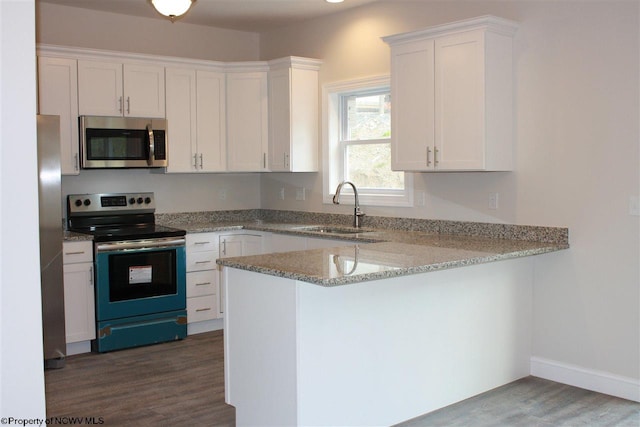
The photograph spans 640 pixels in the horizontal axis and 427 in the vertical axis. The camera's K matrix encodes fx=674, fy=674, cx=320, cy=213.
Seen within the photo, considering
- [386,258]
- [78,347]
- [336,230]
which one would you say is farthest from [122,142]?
[386,258]

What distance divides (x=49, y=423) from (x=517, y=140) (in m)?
3.19

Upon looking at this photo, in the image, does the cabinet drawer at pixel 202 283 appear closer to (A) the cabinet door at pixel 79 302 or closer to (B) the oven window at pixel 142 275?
(B) the oven window at pixel 142 275

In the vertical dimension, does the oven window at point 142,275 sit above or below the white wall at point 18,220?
below

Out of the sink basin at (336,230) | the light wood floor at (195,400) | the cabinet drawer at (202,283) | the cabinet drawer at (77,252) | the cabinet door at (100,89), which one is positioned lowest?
the light wood floor at (195,400)

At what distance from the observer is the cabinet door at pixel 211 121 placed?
18.7 feet

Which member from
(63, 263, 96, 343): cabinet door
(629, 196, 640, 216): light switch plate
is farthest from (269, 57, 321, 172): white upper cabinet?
(629, 196, 640, 216): light switch plate

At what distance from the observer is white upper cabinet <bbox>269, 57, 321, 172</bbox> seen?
5.61m

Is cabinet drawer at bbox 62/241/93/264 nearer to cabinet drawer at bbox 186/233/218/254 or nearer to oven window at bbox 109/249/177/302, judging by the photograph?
oven window at bbox 109/249/177/302

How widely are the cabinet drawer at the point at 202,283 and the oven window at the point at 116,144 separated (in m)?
1.04

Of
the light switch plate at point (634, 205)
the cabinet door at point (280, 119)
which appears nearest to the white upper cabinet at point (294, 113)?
the cabinet door at point (280, 119)

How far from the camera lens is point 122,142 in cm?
528

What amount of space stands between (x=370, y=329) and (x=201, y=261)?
2.51 m

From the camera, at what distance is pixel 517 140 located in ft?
14.1

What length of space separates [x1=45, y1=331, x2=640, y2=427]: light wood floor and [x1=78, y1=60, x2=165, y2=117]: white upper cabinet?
191cm
